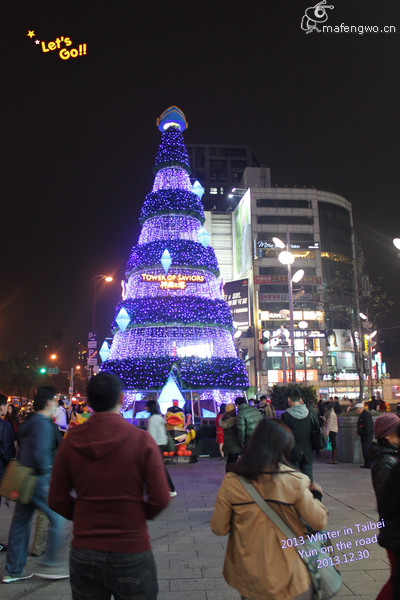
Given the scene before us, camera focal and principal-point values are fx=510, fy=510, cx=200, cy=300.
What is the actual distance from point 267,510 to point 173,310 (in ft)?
66.0

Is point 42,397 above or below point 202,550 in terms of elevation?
above

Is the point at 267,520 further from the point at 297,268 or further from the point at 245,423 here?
the point at 297,268

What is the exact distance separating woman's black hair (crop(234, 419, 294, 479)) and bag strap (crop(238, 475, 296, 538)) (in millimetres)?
59

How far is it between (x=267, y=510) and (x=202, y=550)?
3.91 m

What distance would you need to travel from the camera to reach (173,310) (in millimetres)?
22766

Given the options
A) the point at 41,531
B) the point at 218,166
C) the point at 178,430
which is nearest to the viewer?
the point at 41,531

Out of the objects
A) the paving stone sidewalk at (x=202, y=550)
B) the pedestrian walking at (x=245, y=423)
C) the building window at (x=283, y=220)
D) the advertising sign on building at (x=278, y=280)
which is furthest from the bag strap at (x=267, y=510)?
the building window at (x=283, y=220)

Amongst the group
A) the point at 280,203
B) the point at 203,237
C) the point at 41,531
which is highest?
the point at 280,203

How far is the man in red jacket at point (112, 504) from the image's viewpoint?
8.73 feet

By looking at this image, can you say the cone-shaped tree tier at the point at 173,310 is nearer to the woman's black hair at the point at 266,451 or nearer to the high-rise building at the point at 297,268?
the woman's black hair at the point at 266,451

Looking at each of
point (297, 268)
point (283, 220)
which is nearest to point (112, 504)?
point (297, 268)

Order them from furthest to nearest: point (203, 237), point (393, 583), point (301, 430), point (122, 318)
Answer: point (203, 237) → point (122, 318) → point (301, 430) → point (393, 583)

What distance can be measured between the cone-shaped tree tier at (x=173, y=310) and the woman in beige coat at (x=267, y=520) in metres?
19.0

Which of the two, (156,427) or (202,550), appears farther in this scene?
(156,427)
